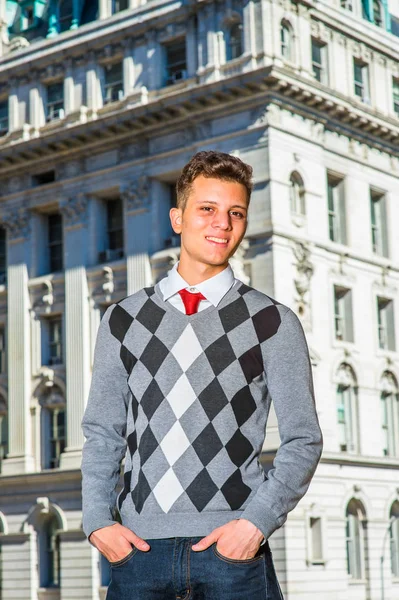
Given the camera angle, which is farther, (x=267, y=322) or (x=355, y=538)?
(x=355, y=538)

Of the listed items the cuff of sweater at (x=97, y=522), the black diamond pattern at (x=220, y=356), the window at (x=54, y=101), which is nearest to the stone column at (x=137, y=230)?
the window at (x=54, y=101)

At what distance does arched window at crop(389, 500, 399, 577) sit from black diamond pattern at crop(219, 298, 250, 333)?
113 ft

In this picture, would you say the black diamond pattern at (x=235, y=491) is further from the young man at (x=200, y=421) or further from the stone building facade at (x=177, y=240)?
the stone building facade at (x=177, y=240)

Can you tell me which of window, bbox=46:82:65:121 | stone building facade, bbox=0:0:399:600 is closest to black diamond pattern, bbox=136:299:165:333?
stone building facade, bbox=0:0:399:600

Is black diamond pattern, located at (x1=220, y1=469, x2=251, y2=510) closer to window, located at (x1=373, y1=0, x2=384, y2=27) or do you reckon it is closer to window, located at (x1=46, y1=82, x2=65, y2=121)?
window, located at (x1=46, y1=82, x2=65, y2=121)

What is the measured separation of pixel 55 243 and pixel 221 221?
121 feet

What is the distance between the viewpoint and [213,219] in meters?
4.41

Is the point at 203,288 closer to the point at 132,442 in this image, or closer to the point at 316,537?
the point at 132,442

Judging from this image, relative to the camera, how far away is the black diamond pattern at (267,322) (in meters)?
4.26

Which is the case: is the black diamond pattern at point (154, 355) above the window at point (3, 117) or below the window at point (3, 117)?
below

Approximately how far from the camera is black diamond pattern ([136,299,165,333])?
14.4ft

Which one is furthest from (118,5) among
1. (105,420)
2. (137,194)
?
(105,420)

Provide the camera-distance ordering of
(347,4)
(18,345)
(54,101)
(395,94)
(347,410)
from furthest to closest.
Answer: (54,101) → (395,94) → (18,345) → (347,4) → (347,410)

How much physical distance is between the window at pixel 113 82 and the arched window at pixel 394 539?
15.6m
